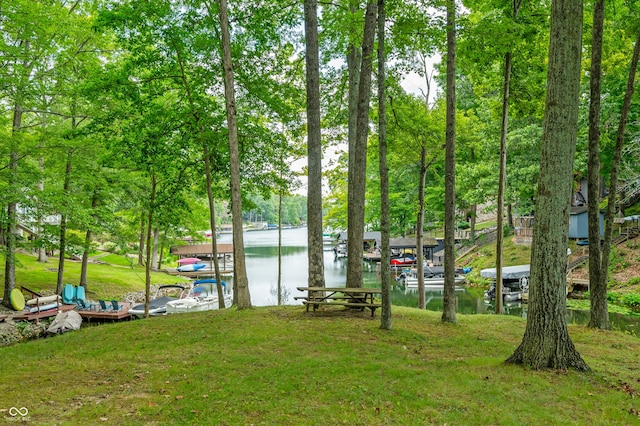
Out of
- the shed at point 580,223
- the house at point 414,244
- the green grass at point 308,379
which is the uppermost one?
the shed at point 580,223

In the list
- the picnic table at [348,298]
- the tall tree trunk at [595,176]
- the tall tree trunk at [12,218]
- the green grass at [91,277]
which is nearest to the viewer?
the picnic table at [348,298]

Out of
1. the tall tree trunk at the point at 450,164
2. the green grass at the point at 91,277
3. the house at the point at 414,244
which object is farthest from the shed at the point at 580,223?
the green grass at the point at 91,277

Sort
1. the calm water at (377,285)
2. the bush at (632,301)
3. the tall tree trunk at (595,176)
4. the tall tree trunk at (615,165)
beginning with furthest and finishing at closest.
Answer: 1. the bush at (632,301)
2. the calm water at (377,285)
3. the tall tree trunk at (615,165)
4. the tall tree trunk at (595,176)

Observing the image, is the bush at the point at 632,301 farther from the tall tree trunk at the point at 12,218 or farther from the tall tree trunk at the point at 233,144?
the tall tree trunk at the point at 12,218

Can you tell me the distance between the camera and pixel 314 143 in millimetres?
10320

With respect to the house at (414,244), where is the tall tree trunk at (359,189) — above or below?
above

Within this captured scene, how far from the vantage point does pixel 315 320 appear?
8.85 meters

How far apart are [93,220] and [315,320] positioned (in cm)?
960

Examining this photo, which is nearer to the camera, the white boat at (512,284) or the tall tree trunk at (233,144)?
the tall tree trunk at (233,144)

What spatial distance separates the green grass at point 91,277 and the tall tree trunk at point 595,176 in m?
16.6

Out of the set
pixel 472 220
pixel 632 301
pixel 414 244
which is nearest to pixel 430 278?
pixel 472 220

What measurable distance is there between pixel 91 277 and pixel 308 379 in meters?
22.0

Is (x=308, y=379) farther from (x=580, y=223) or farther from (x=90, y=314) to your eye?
(x=580, y=223)

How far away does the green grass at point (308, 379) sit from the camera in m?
4.25
